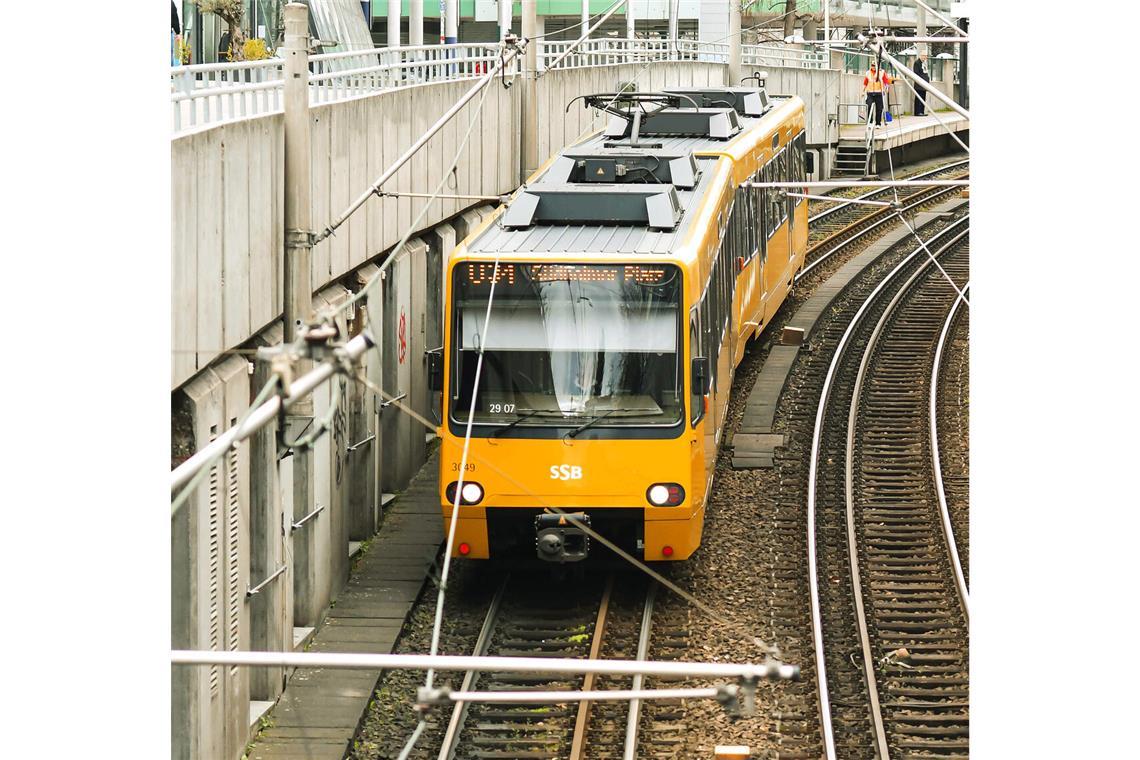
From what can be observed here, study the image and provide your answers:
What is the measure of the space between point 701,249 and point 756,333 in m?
8.61

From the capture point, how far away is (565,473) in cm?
1444

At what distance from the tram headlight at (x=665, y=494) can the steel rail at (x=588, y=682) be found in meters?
1.24

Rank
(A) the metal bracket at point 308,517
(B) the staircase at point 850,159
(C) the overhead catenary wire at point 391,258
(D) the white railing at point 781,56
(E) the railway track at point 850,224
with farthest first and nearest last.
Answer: (B) the staircase at point 850,159, (D) the white railing at point 781,56, (E) the railway track at point 850,224, (A) the metal bracket at point 308,517, (C) the overhead catenary wire at point 391,258

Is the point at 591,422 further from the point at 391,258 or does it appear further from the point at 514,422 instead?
the point at 391,258

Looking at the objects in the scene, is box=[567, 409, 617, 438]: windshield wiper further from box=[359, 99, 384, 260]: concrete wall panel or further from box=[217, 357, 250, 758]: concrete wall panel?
box=[359, 99, 384, 260]: concrete wall panel

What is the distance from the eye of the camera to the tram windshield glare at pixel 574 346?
570 inches

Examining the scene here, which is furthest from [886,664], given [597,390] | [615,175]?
[615,175]

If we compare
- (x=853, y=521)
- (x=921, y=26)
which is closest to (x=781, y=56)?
(x=921, y=26)

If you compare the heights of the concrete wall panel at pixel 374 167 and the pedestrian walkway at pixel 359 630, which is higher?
the concrete wall panel at pixel 374 167

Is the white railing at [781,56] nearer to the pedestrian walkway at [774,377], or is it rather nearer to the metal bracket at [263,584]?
the pedestrian walkway at [774,377]

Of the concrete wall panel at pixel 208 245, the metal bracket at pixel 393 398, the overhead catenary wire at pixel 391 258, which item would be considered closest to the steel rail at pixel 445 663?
the overhead catenary wire at pixel 391 258

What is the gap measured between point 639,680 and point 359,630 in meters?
3.03

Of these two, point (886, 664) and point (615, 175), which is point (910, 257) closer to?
point (615, 175)

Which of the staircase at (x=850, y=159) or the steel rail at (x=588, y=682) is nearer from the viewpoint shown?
the steel rail at (x=588, y=682)
